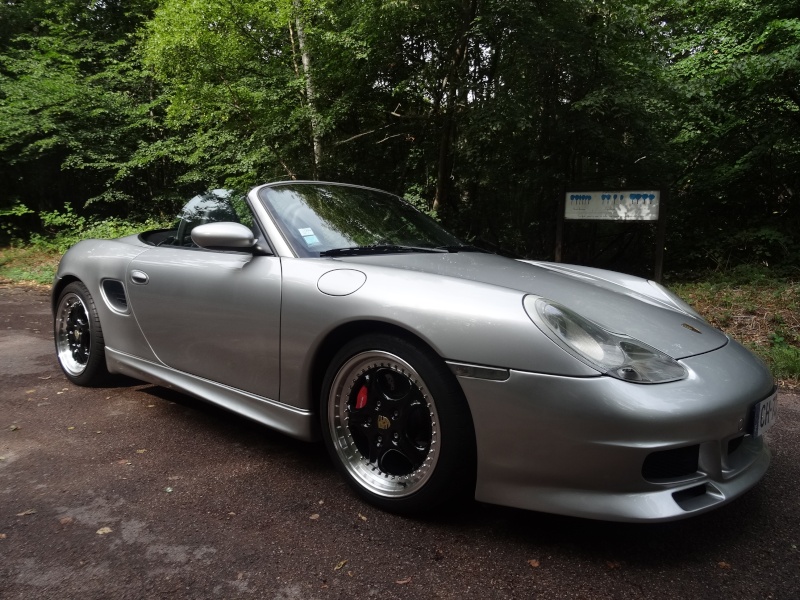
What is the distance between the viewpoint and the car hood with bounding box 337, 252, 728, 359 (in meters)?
2.07

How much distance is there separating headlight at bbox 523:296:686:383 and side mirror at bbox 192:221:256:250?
4.08 ft

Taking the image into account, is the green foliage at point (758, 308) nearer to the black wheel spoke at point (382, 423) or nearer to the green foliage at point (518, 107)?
the green foliage at point (518, 107)

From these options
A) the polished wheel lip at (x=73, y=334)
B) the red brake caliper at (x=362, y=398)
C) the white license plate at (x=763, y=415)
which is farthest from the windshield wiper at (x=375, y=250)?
the polished wheel lip at (x=73, y=334)

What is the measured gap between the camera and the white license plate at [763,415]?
1899 mm

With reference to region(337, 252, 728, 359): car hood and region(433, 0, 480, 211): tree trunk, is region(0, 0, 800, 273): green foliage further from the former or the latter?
region(337, 252, 728, 359): car hood

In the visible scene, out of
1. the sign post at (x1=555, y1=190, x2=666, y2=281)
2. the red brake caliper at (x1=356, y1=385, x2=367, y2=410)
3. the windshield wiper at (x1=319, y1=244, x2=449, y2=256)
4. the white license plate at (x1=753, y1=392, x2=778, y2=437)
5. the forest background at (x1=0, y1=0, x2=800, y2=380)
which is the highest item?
the forest background at (x1=0, y1=0, x2=800, y2=380)

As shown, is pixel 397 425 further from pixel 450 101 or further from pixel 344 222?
pixel 450 101

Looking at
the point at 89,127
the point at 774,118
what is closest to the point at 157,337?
the point at 774,118

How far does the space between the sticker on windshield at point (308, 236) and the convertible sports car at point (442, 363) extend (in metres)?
0.01

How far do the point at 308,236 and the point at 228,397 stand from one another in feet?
2.71

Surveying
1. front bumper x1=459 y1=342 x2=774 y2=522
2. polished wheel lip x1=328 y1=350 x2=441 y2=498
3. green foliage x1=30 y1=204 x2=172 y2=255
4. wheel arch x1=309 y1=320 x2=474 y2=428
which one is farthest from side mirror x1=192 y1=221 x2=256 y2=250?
green foliage x1=30 y1=204 x2=172 y2=255

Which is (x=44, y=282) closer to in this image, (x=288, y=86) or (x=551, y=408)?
(x=288, y=86)

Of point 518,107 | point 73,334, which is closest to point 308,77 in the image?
point 518,107

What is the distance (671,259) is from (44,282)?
34.1ft
